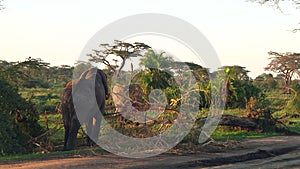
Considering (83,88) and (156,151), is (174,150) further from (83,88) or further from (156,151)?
(83,88)

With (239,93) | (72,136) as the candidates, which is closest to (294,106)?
(239,93)

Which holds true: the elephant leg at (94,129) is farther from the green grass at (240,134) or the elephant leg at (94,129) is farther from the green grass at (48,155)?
the green grass at (240,134)

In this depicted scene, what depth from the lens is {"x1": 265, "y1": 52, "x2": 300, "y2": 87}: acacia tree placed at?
38594 millimetres

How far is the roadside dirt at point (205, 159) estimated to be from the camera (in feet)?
35.1

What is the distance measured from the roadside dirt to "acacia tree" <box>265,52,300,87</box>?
2527 centimetres

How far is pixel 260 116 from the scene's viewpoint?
18422mm

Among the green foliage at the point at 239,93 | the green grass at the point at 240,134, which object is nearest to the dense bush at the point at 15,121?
the green grass at the point at 240,134

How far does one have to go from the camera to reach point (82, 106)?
529 inches

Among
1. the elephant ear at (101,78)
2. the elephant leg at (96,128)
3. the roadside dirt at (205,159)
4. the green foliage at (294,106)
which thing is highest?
the elephant ear at (101,78)

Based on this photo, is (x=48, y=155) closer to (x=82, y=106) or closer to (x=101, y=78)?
(x=82, y=106)

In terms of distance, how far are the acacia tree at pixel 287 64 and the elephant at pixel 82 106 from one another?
2731 centimetres

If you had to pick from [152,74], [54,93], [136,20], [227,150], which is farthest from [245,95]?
[54,93]

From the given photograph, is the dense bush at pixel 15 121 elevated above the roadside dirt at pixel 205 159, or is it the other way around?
the dense bush at pixel 15 121

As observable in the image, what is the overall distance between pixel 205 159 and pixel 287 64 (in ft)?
96.5
